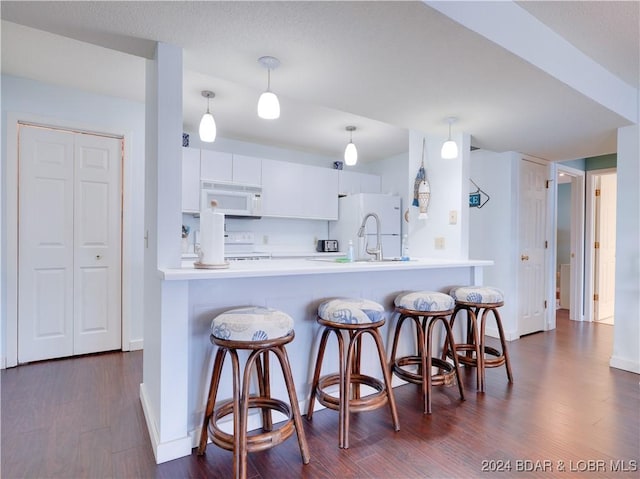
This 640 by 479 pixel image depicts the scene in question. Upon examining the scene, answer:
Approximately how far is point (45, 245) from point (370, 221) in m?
3.46

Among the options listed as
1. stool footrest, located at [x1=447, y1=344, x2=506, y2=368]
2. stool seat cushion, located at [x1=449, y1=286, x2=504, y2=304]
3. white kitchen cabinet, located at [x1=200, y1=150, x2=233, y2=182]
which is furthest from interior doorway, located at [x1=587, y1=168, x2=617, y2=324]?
white kitchen cabinet, located at [x1=200, y1=150, x2=233, y2=182]

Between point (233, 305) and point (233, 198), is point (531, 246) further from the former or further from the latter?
point (233, 305)

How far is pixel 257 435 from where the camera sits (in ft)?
5.37

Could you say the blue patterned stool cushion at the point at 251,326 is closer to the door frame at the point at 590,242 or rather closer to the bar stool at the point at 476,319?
the bar stool at the point at 476,319

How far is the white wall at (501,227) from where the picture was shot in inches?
153

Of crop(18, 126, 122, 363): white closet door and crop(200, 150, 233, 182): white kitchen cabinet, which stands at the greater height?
crop(200, 150, 233, 182): white kitchen cabinet

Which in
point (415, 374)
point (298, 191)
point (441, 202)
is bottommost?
point (415, 374)

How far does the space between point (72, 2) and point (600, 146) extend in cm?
437

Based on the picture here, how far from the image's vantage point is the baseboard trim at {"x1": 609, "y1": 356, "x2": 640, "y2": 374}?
2.93m

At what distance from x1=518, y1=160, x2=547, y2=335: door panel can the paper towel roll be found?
343cm

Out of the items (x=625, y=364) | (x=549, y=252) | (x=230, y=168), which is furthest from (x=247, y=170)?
(x=625, y=364)

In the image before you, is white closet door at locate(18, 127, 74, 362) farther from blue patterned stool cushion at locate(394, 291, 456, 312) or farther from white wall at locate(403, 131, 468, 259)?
white wall at locate(403, 131, 468, 259)

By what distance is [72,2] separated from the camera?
1525 mm

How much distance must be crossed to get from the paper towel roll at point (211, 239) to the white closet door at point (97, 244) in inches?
75.0
